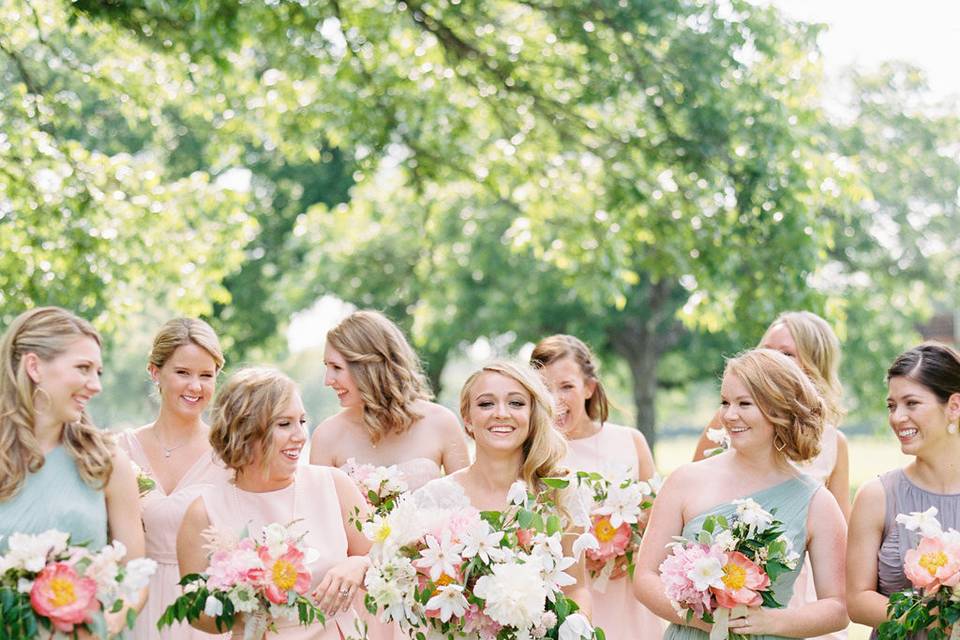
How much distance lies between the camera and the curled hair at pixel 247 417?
4891 millimetres

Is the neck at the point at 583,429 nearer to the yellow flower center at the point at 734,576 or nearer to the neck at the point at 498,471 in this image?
the neck at the point at 498,471

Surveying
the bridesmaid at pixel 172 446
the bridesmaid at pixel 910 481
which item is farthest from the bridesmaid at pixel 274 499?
the bridesmaid at pixel 910 481

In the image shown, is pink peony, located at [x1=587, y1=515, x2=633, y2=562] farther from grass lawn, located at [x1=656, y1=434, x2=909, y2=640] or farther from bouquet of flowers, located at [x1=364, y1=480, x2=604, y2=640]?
grass lawn, located at [x1=656, y1=434, x2=909, y2=640]

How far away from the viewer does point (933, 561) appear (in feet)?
14.4

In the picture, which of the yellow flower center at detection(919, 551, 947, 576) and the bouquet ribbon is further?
the bouquet ribbon

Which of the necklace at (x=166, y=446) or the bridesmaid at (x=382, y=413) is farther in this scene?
the bridesmaid at (x=382, y=413)

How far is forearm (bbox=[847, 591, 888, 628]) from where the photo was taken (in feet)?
15.1

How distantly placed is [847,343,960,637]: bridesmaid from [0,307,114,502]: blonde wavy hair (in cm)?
303

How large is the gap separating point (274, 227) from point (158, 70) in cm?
1275

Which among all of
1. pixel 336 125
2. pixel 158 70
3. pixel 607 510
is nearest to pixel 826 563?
pixel 607 510

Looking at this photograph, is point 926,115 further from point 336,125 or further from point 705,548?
point 705,548

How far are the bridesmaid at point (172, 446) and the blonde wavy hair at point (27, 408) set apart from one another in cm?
106

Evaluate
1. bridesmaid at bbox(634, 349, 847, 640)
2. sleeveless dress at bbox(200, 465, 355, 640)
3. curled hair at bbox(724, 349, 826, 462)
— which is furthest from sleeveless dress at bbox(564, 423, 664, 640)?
sleeveless dress at bbox(200, 465, 355, 640)

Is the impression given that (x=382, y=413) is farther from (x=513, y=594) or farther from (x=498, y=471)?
(x=513, y=594)
